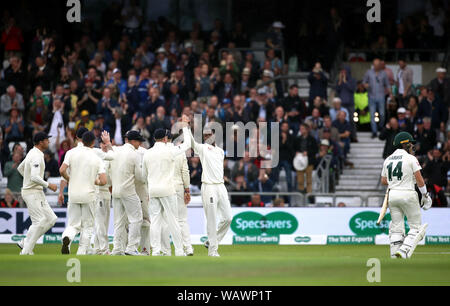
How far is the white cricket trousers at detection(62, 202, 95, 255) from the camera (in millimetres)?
18284

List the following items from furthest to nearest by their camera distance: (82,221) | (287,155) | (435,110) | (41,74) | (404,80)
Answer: (41,74), (404,80), (435,110), (287,155), (82,221)

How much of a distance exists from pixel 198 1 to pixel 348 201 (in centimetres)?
1211

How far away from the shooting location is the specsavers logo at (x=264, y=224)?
2586cm

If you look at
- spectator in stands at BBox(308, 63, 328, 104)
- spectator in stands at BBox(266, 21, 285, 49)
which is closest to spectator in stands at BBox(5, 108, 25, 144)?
spectator in stands at BBox(266, 21, 285, 49)

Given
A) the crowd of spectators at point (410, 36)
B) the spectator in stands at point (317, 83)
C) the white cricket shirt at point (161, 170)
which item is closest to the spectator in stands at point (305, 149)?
the spectator in stands at point (317, 83)

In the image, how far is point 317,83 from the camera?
30.1m

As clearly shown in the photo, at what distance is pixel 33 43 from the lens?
3183 centimetres

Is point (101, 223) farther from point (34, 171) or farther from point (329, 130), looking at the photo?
point (329, 130)

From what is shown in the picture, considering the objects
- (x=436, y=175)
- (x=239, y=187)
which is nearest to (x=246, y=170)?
(x=239, y=187)

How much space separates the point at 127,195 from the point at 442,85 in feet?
51.4

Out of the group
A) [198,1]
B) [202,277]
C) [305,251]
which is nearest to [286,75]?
[198,1]

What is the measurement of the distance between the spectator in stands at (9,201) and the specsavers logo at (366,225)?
9.78m

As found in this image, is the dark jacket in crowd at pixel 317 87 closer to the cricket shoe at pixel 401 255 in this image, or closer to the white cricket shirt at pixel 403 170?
the white cricket shirt at pixel 403 170
